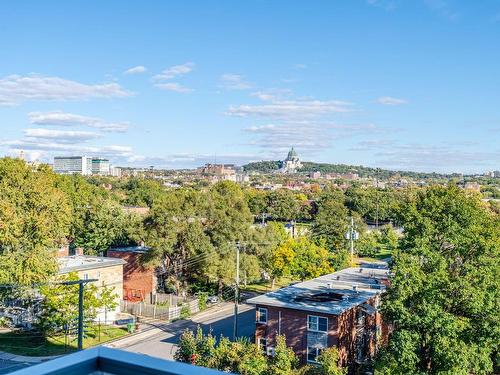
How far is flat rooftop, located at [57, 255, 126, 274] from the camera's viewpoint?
31.2 m

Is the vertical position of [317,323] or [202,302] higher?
[317,323]

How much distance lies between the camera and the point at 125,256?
39.5 metres

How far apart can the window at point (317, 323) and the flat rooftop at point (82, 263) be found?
49.5ft

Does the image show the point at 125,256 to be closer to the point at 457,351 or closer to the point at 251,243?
the point at 251,243

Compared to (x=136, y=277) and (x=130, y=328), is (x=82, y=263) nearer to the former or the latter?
(x=130, y=328)

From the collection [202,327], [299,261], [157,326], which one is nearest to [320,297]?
[202,327]

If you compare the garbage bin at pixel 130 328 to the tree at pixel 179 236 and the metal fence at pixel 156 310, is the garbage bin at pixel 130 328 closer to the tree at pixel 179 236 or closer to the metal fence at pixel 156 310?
the metal fence at pixel 156 310

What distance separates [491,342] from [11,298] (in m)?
24.3

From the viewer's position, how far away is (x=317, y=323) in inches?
937

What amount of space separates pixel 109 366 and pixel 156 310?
33489 millimetres

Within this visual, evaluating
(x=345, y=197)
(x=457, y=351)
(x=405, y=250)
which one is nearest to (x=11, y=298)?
Answer: (x=405, y=250)

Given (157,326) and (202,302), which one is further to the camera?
(202,302)

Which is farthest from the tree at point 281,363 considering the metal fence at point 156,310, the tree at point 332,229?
the tree at point 332,229

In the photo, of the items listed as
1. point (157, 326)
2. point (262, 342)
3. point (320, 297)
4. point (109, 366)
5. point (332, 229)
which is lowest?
point (157, 326)
